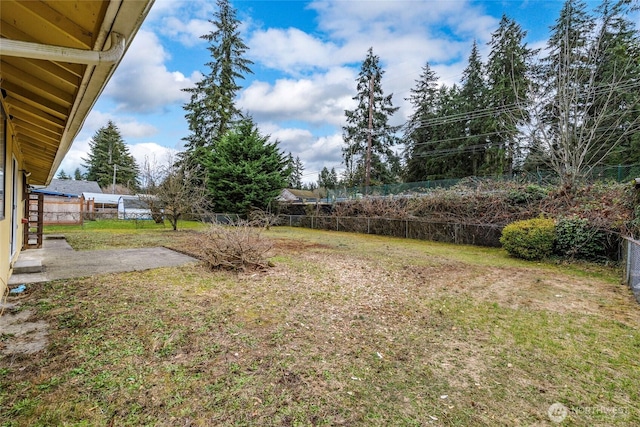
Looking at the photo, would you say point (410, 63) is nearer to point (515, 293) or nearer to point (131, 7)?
point (515, 293)

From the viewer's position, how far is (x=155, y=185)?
14992mm

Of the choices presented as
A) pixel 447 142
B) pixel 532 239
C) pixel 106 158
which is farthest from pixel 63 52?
pixel 106 158

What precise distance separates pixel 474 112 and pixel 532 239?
19.2 m

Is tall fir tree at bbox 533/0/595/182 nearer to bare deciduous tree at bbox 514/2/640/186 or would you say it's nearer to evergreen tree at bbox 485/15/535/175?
bare deciduous tree at bbox 514/2/640/186

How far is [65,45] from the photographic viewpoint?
5.56 ft

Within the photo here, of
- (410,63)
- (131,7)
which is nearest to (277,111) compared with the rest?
(410,63)

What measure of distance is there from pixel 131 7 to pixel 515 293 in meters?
6.21

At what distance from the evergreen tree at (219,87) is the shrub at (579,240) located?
76.5 ft

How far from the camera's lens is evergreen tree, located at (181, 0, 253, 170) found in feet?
80.9

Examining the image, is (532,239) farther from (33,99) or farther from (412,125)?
(412,125)

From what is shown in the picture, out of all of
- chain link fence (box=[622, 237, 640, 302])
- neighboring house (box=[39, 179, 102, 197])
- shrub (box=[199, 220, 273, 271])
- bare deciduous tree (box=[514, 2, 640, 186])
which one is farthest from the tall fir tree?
neighboring house (box=[39, 179, 102, 197])

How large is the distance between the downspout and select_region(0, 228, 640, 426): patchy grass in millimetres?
2112

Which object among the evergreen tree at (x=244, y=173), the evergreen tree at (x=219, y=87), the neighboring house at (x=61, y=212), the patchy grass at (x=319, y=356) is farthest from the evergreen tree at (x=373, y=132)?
the patchy grass at (x=319, y=356)

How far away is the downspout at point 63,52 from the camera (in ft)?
4.53
